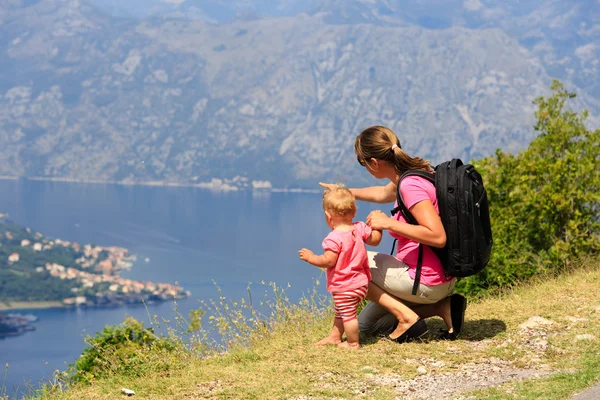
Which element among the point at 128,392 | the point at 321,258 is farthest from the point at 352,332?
the point at 128,392

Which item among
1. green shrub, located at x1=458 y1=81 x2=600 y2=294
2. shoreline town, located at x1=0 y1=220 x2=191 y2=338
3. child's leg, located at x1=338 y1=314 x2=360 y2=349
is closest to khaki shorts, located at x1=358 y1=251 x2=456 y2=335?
child's leg, located at x1=338 y1=314 x2=360 y2=349

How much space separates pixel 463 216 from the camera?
4.86 metres

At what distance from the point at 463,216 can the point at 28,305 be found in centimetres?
10876

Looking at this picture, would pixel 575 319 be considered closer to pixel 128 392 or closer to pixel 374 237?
pixel 374 237

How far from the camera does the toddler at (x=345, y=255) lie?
16.5 ft

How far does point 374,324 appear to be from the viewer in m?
5.60

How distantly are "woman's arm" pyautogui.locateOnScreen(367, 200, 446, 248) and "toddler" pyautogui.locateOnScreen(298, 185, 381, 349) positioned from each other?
0.64 ft

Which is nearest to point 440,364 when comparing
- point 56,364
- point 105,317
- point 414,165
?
point 414,165

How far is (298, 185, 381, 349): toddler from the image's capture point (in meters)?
5.04

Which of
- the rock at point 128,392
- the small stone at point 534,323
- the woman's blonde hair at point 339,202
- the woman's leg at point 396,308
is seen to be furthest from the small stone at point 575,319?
the rock at point 128,392

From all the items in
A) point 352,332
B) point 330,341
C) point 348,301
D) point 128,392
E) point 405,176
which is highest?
point 405,176

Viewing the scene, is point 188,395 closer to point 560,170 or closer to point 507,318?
point 507,318

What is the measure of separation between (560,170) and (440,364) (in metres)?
6.60

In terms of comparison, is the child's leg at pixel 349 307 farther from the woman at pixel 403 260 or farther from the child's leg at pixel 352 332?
the woman at pixel 403 260
